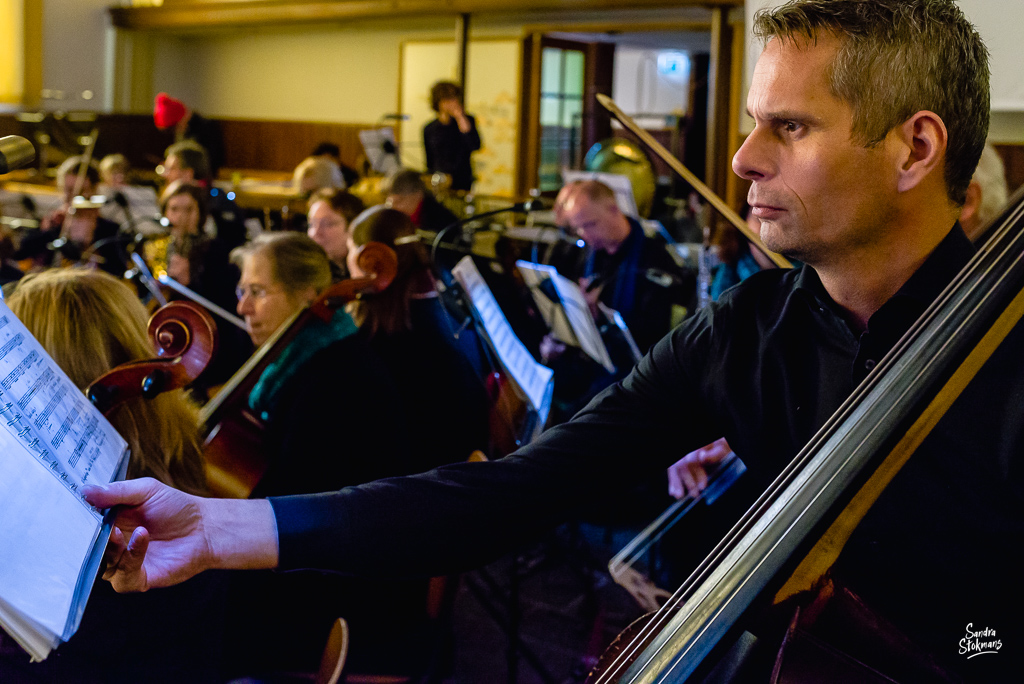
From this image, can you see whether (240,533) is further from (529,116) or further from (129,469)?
(529,116)

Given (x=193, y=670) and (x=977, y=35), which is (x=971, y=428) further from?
(x=193, y=670)

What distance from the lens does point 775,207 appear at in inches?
40.8

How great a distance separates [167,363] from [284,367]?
831 millimetres

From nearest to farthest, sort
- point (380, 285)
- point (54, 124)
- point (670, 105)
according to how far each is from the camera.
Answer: point (380, 285) → point (54, 124) → point (670, 105)

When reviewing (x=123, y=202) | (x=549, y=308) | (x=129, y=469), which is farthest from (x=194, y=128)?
(x=129, y=469)

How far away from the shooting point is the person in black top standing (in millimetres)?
7211

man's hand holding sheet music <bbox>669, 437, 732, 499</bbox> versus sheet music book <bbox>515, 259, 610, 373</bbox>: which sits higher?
sheet music book <bbox>515, 259, 610, 373</bbox>

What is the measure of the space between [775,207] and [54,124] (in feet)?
33.1

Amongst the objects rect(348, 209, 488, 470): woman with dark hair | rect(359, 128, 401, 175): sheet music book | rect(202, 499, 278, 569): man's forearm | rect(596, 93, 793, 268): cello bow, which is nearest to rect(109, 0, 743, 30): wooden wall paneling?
rect(359, 128, 401, 175): sheet music book

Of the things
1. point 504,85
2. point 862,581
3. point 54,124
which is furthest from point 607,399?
point 54,124

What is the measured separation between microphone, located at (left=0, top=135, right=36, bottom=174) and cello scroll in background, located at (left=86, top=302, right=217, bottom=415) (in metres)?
0.43

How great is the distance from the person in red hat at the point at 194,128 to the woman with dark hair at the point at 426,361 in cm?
529

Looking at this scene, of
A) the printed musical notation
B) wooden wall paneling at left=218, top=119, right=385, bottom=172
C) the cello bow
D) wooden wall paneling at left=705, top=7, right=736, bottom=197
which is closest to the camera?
the printed musical notation
